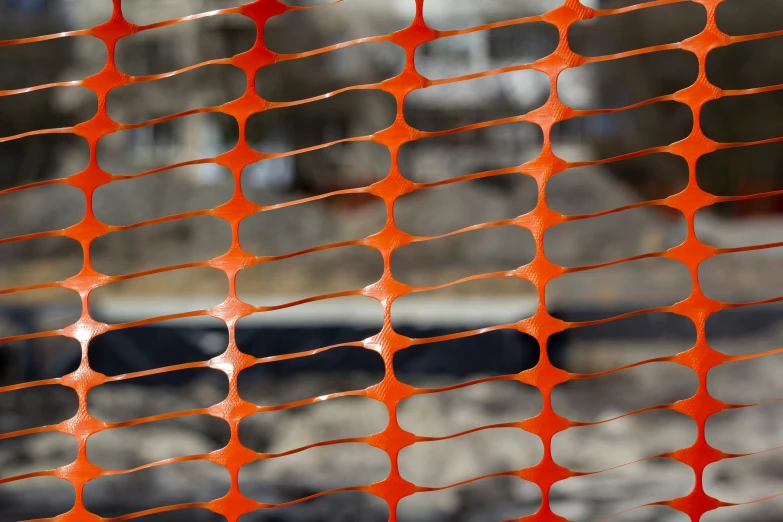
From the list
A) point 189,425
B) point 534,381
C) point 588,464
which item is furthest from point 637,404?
point 534,381

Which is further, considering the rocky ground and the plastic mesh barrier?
the rocky ground

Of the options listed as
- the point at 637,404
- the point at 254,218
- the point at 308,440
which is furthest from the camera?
the point at 254,218

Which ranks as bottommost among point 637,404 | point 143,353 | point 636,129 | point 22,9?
point 637,404

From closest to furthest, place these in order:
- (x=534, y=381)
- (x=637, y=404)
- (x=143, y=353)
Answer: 1. (x=534, y=381)
2. (x=637, y=404)
3. (x=143, y=353)

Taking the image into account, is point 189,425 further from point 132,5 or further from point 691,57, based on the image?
point 691,57

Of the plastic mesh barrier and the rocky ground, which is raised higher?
the plastic mesh barrier

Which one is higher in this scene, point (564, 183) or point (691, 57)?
point (691, 57)

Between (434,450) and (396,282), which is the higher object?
(396,282)

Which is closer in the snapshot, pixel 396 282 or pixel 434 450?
pixel 396 282

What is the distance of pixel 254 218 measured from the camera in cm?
1120

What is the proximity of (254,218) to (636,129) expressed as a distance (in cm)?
685

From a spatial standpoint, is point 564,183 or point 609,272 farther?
point 564,183

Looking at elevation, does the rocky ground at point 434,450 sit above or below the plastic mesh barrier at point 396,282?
below

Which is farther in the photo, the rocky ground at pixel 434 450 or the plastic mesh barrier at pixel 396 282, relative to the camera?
the rocky ground at pixel 434 450
